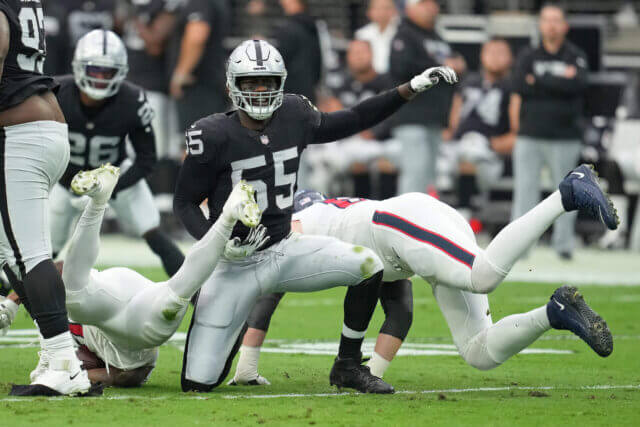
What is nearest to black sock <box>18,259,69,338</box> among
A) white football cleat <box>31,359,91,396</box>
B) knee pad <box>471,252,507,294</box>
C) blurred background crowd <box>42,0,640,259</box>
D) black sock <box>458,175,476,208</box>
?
white football cleat <box>31,359,91,396</box>

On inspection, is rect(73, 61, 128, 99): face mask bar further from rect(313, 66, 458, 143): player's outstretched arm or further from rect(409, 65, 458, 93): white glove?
rect(409, 65, 458, 93): white glove

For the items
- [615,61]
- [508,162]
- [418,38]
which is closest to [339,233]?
[418,38]

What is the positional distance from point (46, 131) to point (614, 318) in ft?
13.7

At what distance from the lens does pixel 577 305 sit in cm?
451

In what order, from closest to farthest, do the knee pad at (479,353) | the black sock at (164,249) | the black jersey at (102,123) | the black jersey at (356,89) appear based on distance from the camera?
the knee pad at (479,353) < the black jersey at (102,123) < the black sock at (164,249) < the black jersey at (356,89)

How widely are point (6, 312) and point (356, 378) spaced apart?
60.6 inches

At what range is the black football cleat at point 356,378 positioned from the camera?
4.81m

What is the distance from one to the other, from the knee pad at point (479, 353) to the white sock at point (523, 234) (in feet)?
1.24

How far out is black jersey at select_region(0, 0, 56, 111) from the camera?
4.50m

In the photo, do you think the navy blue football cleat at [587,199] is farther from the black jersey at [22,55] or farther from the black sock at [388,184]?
the black sock at [388,184]

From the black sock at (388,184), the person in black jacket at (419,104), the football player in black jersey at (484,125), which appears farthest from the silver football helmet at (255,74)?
the black sock at (388,184)

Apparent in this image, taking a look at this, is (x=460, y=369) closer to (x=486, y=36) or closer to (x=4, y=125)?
(x=4, y=125)

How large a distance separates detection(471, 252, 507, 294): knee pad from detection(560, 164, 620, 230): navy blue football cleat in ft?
1.19

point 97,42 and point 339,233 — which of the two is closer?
point 339,233
